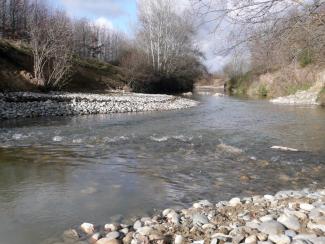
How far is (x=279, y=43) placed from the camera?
6.23 m

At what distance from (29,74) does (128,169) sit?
2297cm

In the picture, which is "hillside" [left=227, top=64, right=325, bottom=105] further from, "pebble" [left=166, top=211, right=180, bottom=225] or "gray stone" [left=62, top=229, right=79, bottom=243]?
"gray stone" [left=62, top=229, right=79, bottom=243]

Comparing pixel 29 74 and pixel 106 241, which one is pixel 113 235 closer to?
pixel 106 241

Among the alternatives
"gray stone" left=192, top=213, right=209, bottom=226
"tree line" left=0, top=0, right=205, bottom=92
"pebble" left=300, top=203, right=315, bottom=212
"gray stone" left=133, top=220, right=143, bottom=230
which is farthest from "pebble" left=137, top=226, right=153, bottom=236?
"tree line" left=0, top=0, right=205, bottom=92

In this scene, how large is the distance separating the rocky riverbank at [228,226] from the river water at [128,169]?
525 millimetres

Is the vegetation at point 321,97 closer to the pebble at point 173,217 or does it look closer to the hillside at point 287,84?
the hillside at point 287,84

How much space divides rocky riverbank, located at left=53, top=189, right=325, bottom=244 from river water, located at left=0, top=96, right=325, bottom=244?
1.72 feet

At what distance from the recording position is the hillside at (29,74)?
28617 mm

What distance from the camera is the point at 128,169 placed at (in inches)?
388

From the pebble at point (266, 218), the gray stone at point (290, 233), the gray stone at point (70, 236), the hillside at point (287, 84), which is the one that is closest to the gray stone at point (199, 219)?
the pebble at point (266, 218)

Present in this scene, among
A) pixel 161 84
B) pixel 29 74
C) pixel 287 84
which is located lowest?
pixel 161 84

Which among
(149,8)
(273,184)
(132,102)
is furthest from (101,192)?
(149,8)

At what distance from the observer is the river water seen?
22.0 ft

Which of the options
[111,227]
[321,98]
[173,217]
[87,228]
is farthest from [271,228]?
[321,98]
